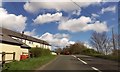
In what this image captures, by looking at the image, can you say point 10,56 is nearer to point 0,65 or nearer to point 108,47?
point 0,65

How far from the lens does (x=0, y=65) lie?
16.6 metres

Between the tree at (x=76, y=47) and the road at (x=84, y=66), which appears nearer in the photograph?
the road at (x=84, y=66)

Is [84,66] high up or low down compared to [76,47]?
down

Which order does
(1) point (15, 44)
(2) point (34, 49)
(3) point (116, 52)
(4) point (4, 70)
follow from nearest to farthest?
(4) point (4, 70)
(1) point (15, 44)
(2) point (34, 49)
(3) point (116, 52)

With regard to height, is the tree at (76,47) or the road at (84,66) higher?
the tree at (76,47)

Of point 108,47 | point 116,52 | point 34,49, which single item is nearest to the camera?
point 34,49

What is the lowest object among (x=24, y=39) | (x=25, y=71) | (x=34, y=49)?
(x=25, y=71)

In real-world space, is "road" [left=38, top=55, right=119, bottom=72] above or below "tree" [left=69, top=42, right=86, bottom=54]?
below

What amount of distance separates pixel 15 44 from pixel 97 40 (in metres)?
56.3

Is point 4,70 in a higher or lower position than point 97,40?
lower

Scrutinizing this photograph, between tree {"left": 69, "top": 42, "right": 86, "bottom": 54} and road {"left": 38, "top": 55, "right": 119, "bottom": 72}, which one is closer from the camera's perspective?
road {"left": 38, "top": 55, "right": 119, "bottom": 72}

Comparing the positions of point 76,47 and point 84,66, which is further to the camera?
point 76,47

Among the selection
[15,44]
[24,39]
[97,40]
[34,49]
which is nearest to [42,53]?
[34,49]

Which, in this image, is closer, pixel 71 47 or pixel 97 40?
pixel 97 40
